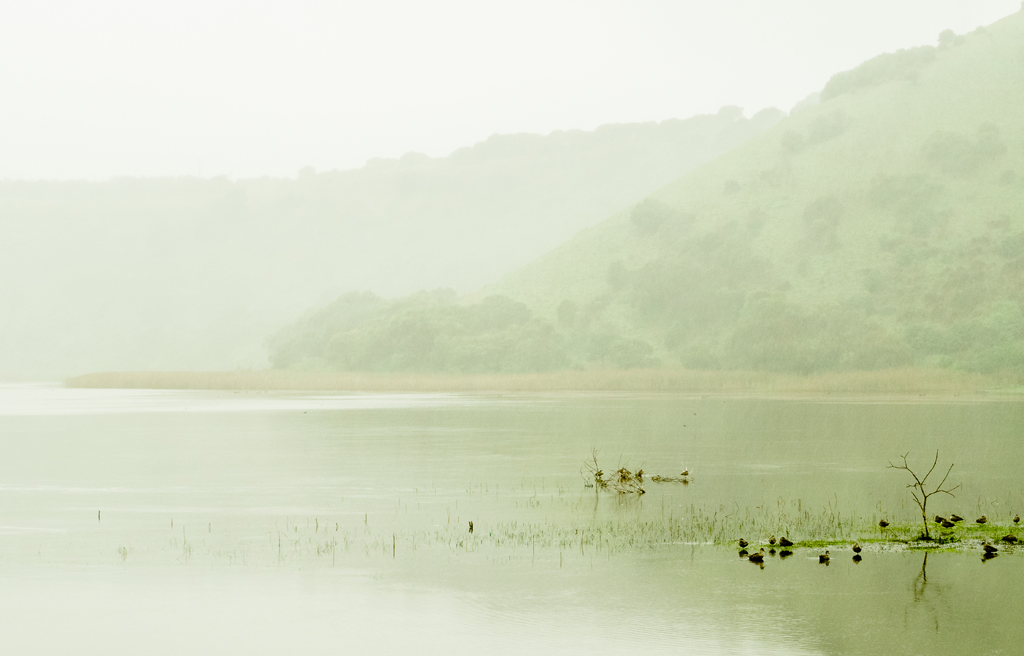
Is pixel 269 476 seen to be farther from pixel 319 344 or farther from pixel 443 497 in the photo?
pixel 319 344

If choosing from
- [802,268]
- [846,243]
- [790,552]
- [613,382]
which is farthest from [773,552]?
[846,243]

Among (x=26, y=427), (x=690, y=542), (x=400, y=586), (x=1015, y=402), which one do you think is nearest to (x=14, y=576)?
(x=400, y=586)

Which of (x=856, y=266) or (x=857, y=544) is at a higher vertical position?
(x=856, y=266)

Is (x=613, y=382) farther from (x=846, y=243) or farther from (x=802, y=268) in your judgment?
(x=846, y=243)

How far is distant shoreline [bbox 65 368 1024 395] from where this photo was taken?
8856 cm

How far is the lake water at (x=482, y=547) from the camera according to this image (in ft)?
54.3

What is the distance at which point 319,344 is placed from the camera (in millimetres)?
154250

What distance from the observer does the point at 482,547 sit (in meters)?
23.3

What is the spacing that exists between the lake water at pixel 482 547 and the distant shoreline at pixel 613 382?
130 feet

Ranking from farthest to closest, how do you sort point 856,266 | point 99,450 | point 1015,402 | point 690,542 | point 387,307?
1. point 387,307
2. point 856,266
3. point 1015,402
4. point 99,450
5. point 690,542

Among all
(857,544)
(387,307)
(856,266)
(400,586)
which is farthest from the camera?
(387,307)

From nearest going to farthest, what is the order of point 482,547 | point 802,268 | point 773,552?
point 773,552 < point 482,547 < point 802,268

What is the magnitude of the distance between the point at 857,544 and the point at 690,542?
3392 millimetres

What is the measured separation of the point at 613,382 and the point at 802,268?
53.2 m
